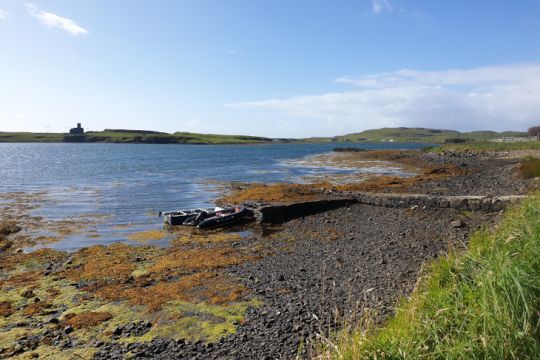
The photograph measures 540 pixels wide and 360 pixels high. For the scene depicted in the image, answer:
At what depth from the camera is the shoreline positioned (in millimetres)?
9742

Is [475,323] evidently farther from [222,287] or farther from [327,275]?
[222,287]

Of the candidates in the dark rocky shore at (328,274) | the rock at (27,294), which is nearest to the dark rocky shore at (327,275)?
the dark rocky shore at (328,274)

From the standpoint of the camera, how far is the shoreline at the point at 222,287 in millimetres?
9742

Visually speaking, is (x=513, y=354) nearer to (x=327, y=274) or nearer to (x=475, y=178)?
(x=327, y=274)

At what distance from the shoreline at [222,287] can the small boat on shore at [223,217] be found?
165 cm

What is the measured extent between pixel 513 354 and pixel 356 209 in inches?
882

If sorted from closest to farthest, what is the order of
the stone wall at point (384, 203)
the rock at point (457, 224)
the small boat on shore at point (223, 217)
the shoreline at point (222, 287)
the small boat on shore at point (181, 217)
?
1. the shoreline at point (222, 287)
2. the rock at point (457, 224)
3. the stone wall at point (384, 203)
4. the small boat on shore at point (223, 217)
5. the small boat on shore at point (181, 217)

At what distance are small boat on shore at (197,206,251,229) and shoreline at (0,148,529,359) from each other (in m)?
1.65

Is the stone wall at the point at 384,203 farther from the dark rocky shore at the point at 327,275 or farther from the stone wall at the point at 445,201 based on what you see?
the dark rocky shore at the point at 327,275


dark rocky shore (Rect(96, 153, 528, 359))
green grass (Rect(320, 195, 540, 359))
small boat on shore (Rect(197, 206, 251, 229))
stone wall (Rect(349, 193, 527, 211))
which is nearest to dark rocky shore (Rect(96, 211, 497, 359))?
dark rocky shore (Rect(96, 153, 528, 359))

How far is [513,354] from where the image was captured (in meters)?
4.41

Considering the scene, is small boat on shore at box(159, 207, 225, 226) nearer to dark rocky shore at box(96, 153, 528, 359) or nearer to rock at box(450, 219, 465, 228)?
dark rocky shore at box(96, 153, 528, 359)

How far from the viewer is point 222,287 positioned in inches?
525

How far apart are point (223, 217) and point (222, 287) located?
11341 mm
